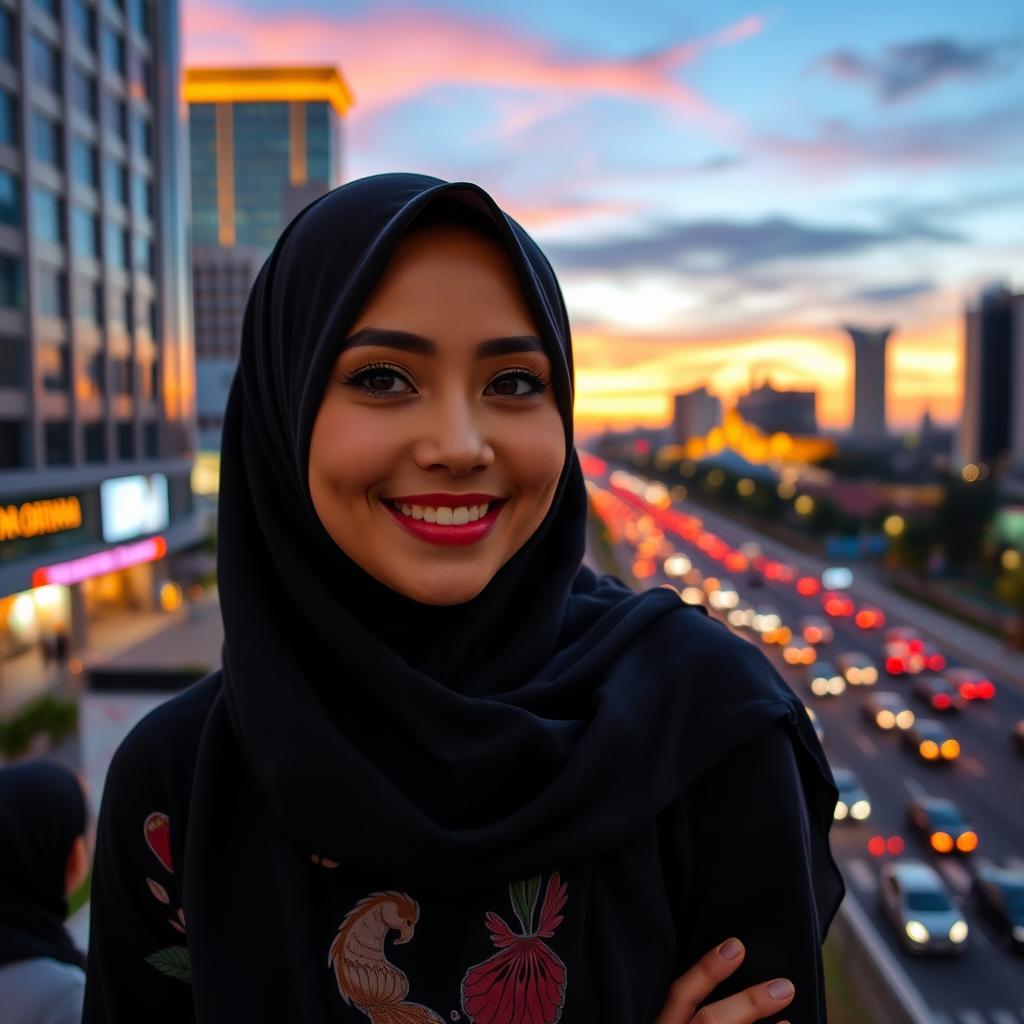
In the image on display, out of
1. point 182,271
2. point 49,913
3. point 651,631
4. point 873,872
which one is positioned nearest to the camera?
point 651,631

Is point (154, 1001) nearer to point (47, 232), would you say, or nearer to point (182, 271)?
point (47, 232)

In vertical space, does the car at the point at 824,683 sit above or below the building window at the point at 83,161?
below

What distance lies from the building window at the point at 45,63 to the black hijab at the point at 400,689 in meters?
18.3

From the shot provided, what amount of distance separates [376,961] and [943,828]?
11.4m

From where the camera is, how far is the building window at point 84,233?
1678 cm

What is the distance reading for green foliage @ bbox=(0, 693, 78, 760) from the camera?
8.84 metres

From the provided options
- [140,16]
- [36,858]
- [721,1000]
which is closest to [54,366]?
[140,16]

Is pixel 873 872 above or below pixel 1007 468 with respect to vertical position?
below

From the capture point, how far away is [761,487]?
172 feet

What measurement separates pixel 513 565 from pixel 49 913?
1735 millimetres

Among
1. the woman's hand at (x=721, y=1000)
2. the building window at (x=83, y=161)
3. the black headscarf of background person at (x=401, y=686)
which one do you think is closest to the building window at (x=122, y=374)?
the building window at (x=83, y=161)

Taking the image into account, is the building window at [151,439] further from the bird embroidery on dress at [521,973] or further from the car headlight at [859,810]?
the bird embroidery on dress at [521,973]

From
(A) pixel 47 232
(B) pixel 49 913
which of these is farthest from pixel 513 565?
(A) pixel 47 232

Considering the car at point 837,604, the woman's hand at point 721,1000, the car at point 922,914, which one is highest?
the woman's hand at point 721,1000
